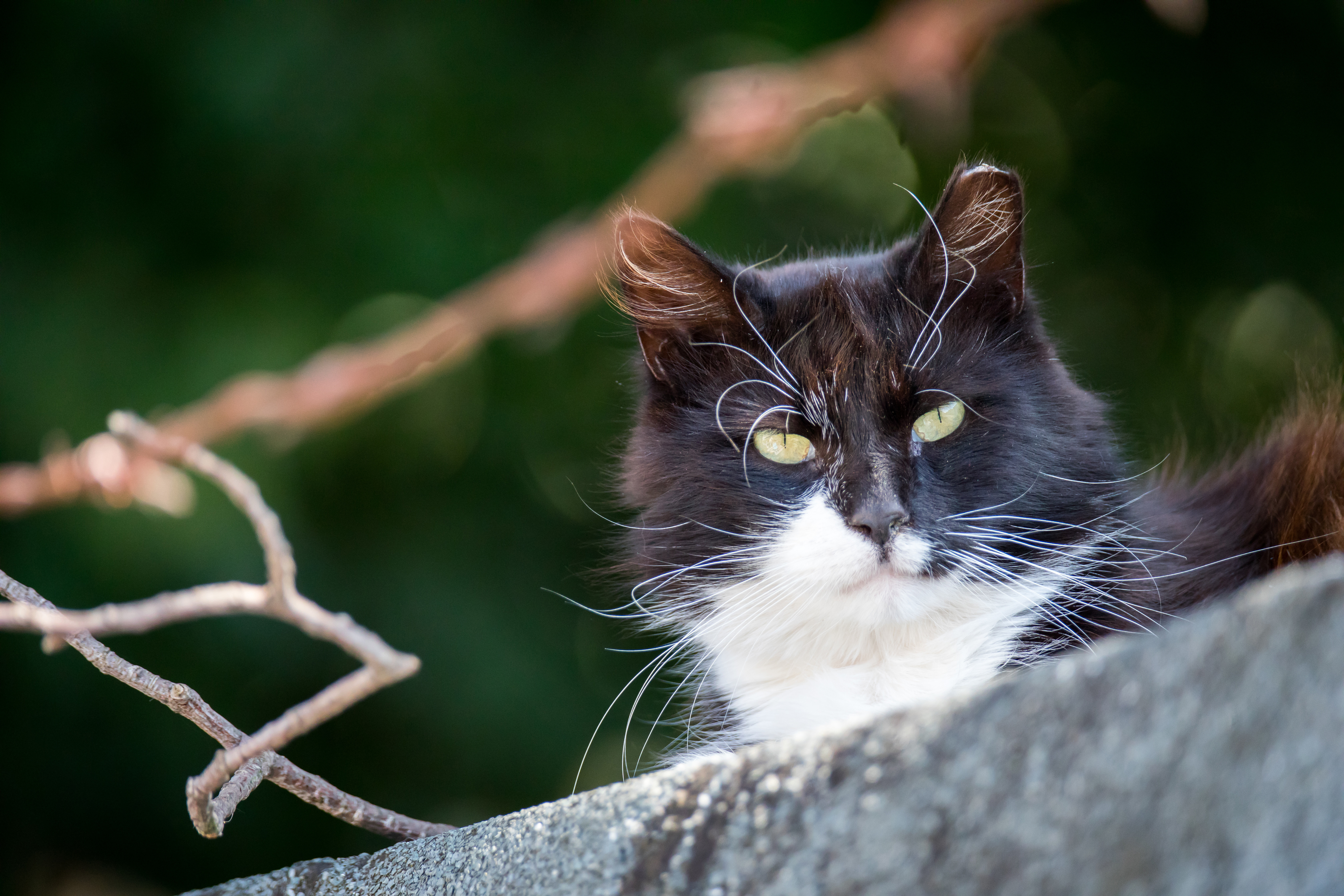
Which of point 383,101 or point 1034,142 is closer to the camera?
point 383,101

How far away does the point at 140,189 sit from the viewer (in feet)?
10.5

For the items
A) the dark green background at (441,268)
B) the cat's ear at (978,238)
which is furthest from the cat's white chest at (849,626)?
the dark green background at (441,268)

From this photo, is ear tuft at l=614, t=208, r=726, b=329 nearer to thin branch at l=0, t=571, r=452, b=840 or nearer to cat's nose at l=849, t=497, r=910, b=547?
cat's nose at l=849, t=497, r=910, b=547

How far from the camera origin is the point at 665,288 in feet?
5.66

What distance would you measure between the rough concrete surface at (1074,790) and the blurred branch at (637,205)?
3.80ft

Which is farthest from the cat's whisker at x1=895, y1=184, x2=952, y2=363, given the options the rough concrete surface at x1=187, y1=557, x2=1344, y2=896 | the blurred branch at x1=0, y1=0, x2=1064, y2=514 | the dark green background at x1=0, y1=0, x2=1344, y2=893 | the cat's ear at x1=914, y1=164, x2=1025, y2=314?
the dark green background at x1=0, y1=0, x2=1344, y2=893

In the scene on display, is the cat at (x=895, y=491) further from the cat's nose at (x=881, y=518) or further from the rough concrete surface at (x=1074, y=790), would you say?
the rough concrete surface at (x=1074, y=790)

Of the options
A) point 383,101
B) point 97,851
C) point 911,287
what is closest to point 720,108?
point 911,287

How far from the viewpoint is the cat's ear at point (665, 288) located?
1.66m

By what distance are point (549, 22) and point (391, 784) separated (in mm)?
2315

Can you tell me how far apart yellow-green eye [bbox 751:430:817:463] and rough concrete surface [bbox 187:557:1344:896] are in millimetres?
626

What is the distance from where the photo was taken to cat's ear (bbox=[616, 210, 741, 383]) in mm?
1660

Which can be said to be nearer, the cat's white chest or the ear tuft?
the cat's white chest

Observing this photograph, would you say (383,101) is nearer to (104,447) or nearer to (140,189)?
(140,189)
